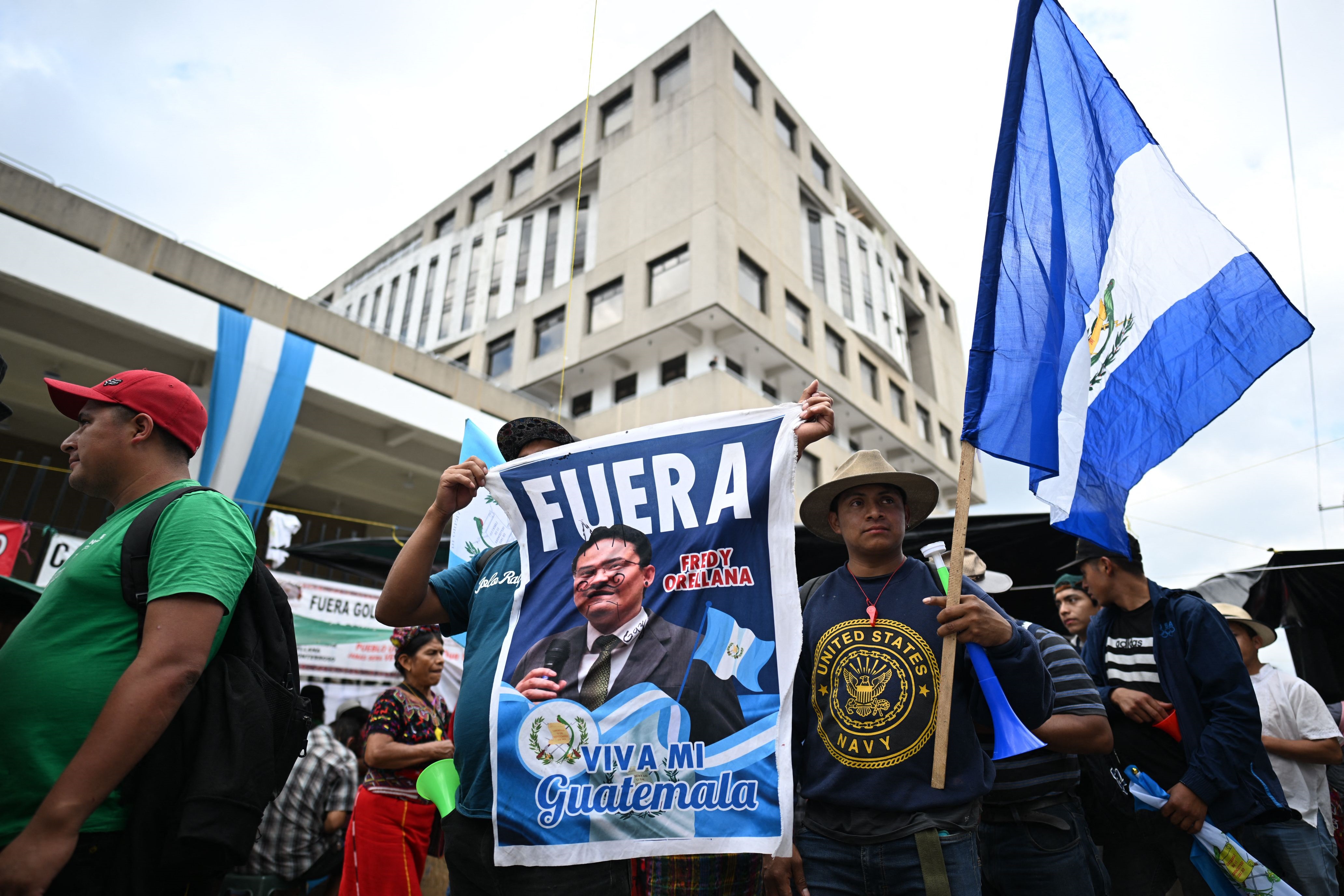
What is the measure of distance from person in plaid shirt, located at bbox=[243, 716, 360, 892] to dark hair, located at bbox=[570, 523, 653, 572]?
10.3ft

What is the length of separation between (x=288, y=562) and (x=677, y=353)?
13.1 metres

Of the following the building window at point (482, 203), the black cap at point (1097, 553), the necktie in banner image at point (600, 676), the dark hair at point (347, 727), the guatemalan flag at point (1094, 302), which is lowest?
the dark hair at point (347, 727)

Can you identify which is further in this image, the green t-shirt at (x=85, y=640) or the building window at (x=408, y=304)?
the building window at (x=408, y=304)

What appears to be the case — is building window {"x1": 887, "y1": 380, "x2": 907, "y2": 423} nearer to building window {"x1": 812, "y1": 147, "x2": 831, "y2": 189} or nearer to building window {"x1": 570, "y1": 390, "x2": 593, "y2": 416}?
building window {"x1": 812, "y1": 147, "x2": 831, "y2": 189}

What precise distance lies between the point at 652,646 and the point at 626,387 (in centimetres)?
2265

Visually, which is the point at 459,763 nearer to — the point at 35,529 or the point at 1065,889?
the point at 1065,889

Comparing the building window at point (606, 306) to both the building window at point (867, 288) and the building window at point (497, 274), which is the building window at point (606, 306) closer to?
the building window at point (497, 274)

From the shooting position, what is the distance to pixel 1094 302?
2.95 m

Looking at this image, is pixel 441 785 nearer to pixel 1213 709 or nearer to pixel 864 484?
pixel 864 484

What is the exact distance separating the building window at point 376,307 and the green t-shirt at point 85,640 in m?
34.1

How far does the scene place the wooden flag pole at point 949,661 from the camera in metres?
2.17

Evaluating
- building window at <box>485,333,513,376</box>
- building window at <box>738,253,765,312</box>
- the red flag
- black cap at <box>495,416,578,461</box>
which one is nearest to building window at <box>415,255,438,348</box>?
building window at <box>485,333,513,376</box>

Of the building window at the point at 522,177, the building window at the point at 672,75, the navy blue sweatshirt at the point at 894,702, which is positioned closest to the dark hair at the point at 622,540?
the navy blue sweatshirt at the point at 894,702

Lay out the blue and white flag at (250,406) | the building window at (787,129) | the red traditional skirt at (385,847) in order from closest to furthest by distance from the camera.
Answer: the red traditional skirt at (385,847) → the blue and white flag at (250,406) → the building window at (787,129)
